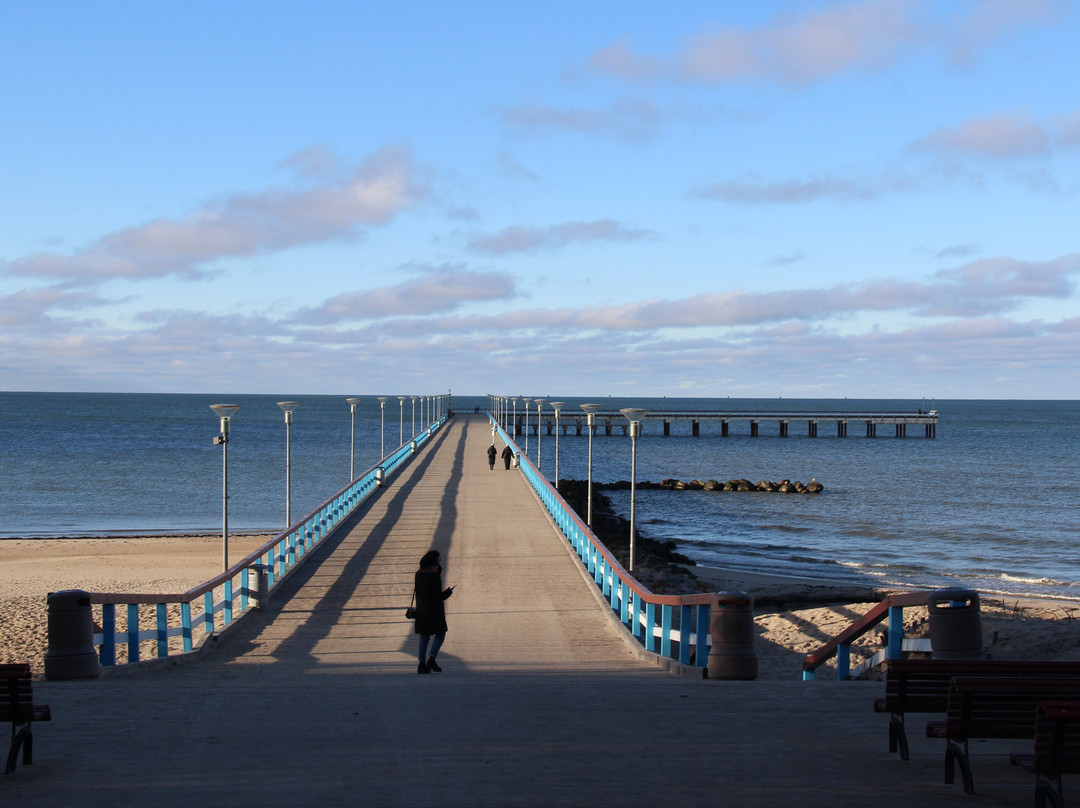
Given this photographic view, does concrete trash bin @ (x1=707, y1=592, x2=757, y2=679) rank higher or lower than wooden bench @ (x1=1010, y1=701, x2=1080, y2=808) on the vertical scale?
lower

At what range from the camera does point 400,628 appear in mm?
13602

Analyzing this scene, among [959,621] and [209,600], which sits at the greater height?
[959,621]

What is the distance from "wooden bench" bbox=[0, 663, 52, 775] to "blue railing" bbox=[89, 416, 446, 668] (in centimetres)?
402

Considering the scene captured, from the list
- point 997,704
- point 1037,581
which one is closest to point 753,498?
point 1037,581

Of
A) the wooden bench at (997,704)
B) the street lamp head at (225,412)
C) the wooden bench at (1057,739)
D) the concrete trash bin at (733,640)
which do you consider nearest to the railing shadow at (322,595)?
the street lamp head at (225,412)

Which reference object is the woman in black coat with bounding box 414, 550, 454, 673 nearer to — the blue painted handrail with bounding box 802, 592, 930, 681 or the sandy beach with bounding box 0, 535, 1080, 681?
the blue painted handrail with bounding box 802, 592, 930, 681

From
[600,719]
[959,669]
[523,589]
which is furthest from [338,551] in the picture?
[959,669]

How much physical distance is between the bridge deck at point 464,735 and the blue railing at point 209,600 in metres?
0.51

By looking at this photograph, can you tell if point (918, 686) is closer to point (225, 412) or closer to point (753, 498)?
point (225, 412)

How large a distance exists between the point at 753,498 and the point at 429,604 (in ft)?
151

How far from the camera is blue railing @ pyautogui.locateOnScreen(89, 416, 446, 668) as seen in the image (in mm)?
10680

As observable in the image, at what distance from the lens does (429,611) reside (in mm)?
10562

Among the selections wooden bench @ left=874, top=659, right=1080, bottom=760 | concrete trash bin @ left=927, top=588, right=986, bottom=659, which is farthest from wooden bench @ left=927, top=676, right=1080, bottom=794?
concrete trash bin @ left=927, top=588, right=986, bottom=659

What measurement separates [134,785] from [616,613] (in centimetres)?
948
